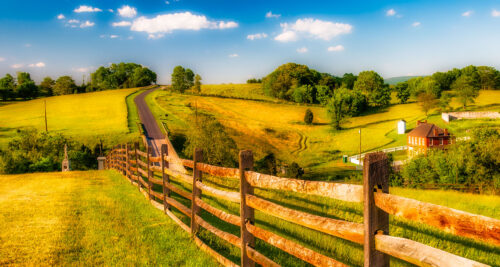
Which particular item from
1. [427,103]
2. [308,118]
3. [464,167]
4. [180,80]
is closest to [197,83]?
[180,80]

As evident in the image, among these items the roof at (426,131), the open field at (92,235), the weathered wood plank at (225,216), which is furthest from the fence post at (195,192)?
the roof at (426,131)

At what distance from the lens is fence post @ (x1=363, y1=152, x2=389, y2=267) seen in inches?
102

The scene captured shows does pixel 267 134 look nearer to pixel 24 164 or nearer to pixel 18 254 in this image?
pixel 24 164

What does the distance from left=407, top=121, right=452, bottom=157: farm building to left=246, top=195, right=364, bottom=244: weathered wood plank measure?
62.7 meters

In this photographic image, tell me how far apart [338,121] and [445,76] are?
220ft

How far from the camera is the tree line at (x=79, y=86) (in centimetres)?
10550

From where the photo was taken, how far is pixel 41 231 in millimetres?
6887

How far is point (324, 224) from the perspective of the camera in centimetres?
313

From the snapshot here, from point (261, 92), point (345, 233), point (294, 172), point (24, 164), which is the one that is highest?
point (261, 92)

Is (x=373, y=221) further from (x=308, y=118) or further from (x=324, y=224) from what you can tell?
(x=308, y=118)

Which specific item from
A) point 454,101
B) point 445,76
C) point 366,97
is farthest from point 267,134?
point 445,76

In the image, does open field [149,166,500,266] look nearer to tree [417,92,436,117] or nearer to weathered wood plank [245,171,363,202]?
weathered wood plank [245,171,363,202]

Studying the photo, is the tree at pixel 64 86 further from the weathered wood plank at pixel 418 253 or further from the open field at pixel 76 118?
the weathered wood plank at pixel 418 253

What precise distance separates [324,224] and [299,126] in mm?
74290
